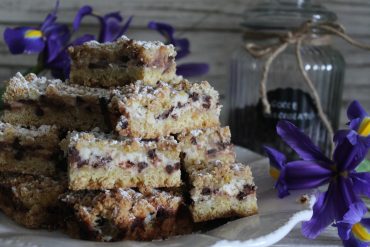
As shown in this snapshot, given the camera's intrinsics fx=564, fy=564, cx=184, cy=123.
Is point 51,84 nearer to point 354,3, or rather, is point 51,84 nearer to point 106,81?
point 106,81

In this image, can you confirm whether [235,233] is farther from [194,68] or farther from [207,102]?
[194,68]

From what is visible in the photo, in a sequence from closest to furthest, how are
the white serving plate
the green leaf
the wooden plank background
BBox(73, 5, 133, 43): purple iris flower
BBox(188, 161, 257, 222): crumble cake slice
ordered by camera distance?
the white serving plate, BBox(188, 161, 257, 222): crumble cake slice, the green leaf, BBox(73, 5, 133, 43): purple iris flower, the wooden plank background

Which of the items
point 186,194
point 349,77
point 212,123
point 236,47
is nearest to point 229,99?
point 236,47

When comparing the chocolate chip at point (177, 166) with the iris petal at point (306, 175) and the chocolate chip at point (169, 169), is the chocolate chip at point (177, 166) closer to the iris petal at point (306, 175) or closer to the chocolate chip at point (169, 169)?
the chocolate chip at point (169, 169)

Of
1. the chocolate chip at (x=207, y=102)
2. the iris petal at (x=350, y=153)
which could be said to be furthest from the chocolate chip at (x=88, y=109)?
the iris petal at (x=350, y=153)

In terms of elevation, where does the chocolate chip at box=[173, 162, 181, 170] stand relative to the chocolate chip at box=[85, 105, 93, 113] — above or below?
below

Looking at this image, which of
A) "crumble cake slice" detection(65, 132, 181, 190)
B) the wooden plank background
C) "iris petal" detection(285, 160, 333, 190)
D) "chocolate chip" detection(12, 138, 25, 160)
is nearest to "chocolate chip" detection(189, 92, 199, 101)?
"crumble cake slice" detection(65, 132, 181, 190)

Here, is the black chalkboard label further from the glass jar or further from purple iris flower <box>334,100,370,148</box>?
purple iris flower <box>334,100,370,148</box>

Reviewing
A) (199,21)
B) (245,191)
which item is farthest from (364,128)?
(199,21)
